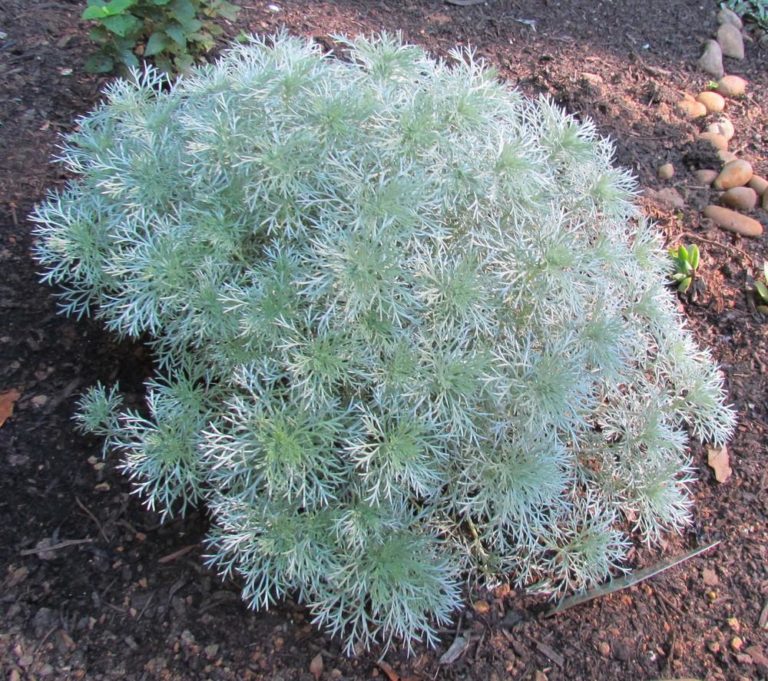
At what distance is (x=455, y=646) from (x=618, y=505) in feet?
2.28

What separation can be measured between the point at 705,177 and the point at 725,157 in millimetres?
206

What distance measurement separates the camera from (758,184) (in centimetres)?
385

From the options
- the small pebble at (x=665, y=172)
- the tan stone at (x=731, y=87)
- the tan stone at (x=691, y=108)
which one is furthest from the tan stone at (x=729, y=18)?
the small pebble at (x=665, y=172)

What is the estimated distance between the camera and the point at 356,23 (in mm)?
4348

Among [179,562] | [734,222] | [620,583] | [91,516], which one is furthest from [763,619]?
[91,516]

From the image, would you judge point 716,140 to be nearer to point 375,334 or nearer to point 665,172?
point 665,172

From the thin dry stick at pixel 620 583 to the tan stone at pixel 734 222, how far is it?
174cm

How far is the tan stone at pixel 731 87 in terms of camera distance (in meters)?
4.46

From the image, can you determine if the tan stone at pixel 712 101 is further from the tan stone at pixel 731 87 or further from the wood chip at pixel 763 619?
the wood chip at pixel 763 619

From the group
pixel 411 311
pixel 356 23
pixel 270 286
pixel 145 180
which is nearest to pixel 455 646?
pixel 411 311

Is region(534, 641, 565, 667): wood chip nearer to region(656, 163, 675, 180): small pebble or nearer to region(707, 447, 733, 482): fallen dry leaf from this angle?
region(707, 447, 733, 482): fallen dry leaf

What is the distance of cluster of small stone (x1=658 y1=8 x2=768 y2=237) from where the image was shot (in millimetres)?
3699

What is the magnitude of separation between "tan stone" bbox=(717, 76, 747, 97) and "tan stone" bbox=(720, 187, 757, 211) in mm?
982

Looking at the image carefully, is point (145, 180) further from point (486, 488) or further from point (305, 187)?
point (486, 488)
